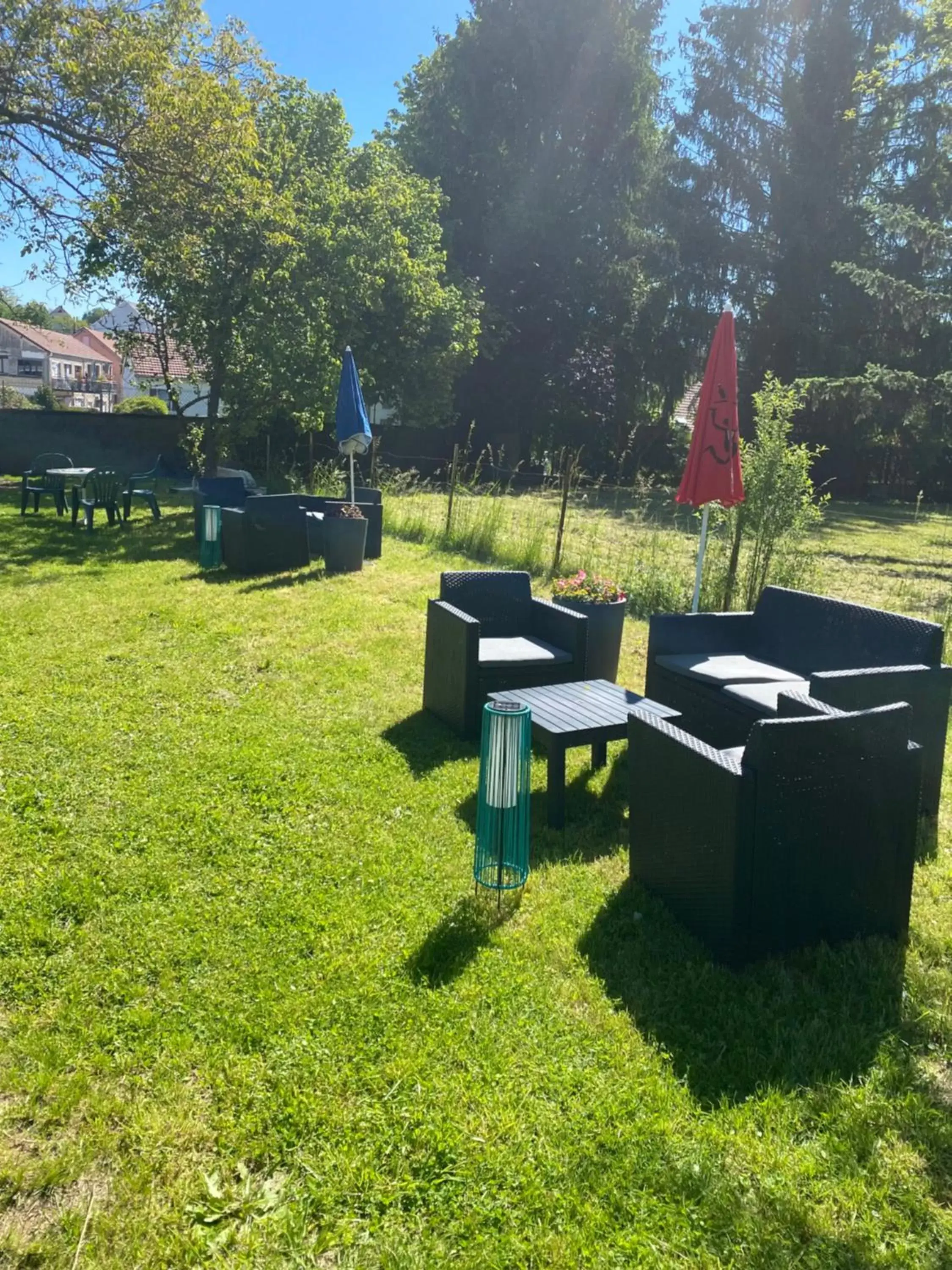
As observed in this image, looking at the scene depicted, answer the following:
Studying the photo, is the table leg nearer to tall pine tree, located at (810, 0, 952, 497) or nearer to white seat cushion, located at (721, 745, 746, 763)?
white seat cushion, located at (721, 745, 746, 763)

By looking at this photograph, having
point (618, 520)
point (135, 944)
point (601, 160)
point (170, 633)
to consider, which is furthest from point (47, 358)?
point (135, 944)

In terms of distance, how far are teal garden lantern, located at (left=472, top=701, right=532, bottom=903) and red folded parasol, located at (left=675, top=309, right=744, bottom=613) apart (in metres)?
3.03

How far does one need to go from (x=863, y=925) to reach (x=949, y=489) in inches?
982

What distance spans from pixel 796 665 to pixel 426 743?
6.94 ft

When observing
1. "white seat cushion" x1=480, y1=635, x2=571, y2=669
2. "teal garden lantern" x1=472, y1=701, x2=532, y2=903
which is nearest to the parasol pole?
"white seat cushion" x1=480, y1=635, x2=571, y2=669

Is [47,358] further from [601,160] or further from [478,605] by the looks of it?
[478,605]

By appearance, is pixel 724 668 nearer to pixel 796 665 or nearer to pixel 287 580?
pixel 796 665

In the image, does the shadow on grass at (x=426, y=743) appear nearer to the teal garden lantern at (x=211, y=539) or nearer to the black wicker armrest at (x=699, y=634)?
the black wicker armrest at (x=699, y=634)

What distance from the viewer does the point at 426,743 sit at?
4480mm

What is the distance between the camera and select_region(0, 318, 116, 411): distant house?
54312 millimetres

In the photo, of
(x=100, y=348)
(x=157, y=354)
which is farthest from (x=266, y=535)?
(x=100, y=348)

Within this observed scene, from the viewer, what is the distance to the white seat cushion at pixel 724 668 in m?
4.22

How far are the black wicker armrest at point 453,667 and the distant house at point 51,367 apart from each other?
5263 centimetres

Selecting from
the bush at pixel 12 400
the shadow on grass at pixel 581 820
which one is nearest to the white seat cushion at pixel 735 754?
the shadow on grass at pixel 581 820
